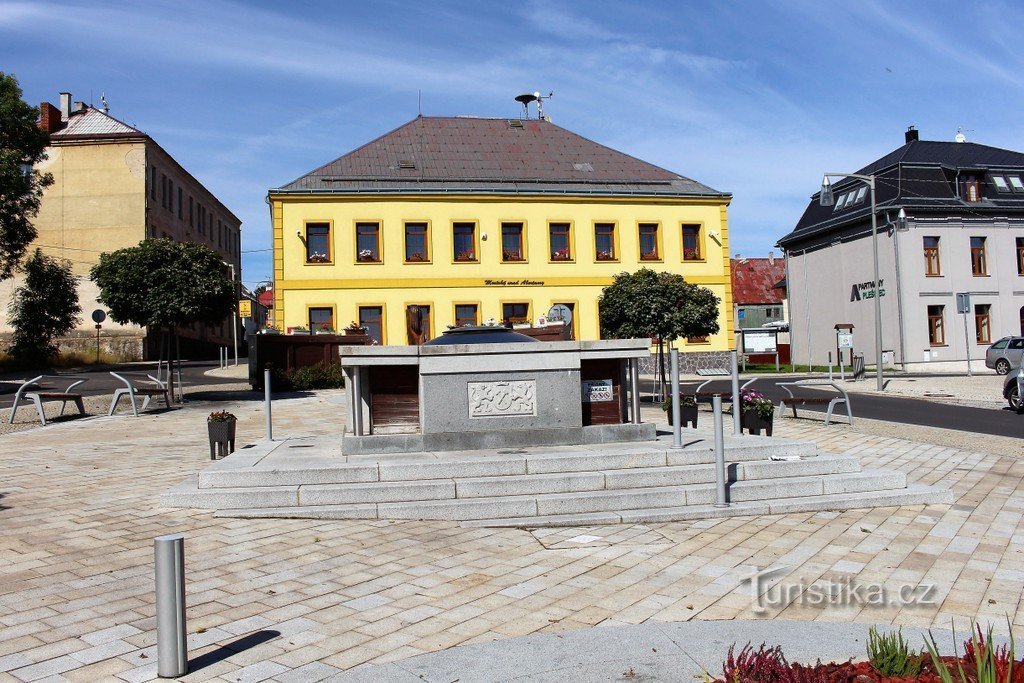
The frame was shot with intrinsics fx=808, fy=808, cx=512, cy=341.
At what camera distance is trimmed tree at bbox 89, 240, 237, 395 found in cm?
1992

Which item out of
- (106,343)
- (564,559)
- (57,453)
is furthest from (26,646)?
(106,343)

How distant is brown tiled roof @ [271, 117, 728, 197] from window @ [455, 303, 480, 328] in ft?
15.6

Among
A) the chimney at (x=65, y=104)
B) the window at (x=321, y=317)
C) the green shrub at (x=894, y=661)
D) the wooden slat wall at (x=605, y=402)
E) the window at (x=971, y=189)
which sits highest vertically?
the chimney at (x=65, y=104)

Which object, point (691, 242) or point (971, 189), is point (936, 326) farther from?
point (691, 242)

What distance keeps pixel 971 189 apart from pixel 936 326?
756 cm

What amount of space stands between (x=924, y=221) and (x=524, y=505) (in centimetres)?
3778

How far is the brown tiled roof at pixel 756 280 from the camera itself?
210ft

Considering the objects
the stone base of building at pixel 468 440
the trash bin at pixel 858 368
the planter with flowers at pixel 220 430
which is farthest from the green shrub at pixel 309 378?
the trash bin at pixel 858 368

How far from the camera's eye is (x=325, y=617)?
486 centimetres

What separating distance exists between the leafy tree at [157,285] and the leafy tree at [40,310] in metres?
17.8

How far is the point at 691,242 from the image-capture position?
3600 centimetres

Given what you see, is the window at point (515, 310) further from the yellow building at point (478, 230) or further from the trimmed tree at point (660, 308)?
the trimmed tree at point (660, 308)

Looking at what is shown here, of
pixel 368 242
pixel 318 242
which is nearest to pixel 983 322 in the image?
pixel 368 242

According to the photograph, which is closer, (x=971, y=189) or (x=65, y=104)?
(x=971, y=189)
